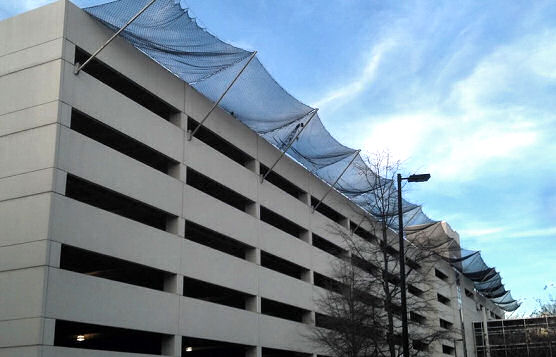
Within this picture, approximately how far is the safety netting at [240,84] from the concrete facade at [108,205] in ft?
3.87

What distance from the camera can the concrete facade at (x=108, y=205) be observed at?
24.2m

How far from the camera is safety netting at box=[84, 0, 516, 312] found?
90.8ft

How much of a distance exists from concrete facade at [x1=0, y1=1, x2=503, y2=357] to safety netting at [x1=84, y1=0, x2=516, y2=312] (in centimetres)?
118

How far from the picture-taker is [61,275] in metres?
24.2

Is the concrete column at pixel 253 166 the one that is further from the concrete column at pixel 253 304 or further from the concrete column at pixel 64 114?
the concrete column at pixel 64 114

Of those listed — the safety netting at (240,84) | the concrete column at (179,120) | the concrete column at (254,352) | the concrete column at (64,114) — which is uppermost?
the safety netting at (240,84)

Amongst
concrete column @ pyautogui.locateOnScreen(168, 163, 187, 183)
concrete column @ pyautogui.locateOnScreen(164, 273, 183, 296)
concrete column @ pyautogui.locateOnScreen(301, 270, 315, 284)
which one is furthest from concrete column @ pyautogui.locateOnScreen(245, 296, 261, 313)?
concrete column @ pyautogui.locateOnScreen(168, 163, 187, 183)

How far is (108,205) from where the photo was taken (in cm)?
3212

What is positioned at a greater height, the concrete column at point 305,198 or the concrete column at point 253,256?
the concrete column at point 305,198

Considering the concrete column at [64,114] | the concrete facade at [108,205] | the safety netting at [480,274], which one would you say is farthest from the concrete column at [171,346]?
the safety netting at [480,274]

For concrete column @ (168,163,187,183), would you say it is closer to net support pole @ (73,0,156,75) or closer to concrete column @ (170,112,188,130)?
concrete column @ (170,112,188,130)

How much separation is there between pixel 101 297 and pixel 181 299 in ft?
A: 17.1

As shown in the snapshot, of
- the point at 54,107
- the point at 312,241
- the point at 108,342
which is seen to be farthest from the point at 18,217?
the point at 312,241

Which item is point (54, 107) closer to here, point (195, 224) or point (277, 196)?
point (195, 224)
